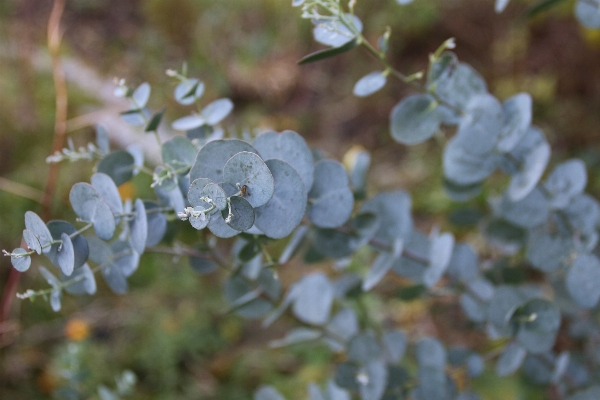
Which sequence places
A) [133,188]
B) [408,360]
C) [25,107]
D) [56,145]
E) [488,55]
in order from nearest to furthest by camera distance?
[56,145] < [408,360] < [133,188] < [488,55] < [25,107]

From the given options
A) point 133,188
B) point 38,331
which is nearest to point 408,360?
point 38,331

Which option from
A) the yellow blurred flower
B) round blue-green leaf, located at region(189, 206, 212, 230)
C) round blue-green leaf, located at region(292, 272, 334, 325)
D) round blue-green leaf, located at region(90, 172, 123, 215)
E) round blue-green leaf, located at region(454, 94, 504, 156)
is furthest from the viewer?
the yellow blurred flower

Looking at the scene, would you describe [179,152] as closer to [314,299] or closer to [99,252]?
[99,252]

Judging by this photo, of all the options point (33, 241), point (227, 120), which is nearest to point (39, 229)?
point (33, 241)

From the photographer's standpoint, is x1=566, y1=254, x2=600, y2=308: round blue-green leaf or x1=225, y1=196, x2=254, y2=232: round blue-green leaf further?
x1=566, y1=254, x2=600, y2=308: round blue-green leaf

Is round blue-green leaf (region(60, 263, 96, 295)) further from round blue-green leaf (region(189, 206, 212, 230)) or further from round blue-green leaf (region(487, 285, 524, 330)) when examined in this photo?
round blue-green leaf (region(487, 285, 524, 330))

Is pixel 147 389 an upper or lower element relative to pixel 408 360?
lower

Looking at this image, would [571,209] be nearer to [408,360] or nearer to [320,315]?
[320,315]

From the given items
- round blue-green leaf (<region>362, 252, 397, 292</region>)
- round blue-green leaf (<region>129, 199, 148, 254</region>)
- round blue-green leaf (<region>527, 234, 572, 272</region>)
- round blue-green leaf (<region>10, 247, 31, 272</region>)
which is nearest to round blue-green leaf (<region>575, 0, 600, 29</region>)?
round blue-green leaf (<region>527, 234, 572, 272</region>)
